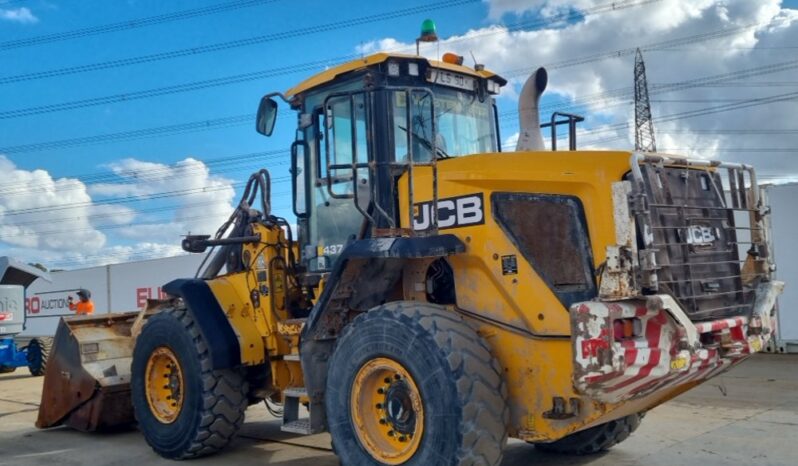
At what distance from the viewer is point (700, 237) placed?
5074mm

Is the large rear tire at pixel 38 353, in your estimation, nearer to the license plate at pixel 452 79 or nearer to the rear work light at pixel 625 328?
the license plate at pixel 452 79

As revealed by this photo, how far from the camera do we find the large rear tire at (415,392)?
14.7 feet

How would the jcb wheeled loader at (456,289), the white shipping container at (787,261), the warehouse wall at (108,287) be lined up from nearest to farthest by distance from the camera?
1. the jcb wheeled loader at (456,289)
2. the white shipping container at (787,261)
3. the warehouse wall at (108,287)

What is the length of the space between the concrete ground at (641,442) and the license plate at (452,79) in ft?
9.99

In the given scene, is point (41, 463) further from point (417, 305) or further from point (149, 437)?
point (417, 305)

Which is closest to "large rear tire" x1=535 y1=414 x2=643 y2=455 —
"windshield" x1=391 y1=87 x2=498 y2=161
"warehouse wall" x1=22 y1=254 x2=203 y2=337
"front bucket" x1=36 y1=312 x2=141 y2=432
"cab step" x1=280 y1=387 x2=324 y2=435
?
"cab step" x1=280 y1=387 x2=324 y2=435

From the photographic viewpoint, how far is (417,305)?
4.93m

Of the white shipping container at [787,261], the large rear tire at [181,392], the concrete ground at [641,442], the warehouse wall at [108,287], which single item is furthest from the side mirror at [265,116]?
the warehouse wall at [108,287]

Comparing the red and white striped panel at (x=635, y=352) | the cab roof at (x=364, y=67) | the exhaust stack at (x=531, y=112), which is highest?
the cab roof at (x=364, y=67)

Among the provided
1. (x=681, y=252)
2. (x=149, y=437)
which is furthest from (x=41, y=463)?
(x=681, y=252)

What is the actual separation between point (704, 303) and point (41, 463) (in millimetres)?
5777

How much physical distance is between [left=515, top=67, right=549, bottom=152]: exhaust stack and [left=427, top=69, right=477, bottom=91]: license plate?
824 mm

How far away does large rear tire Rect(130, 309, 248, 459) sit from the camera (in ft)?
21.4

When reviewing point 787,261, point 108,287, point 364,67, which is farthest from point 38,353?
point 787,261
